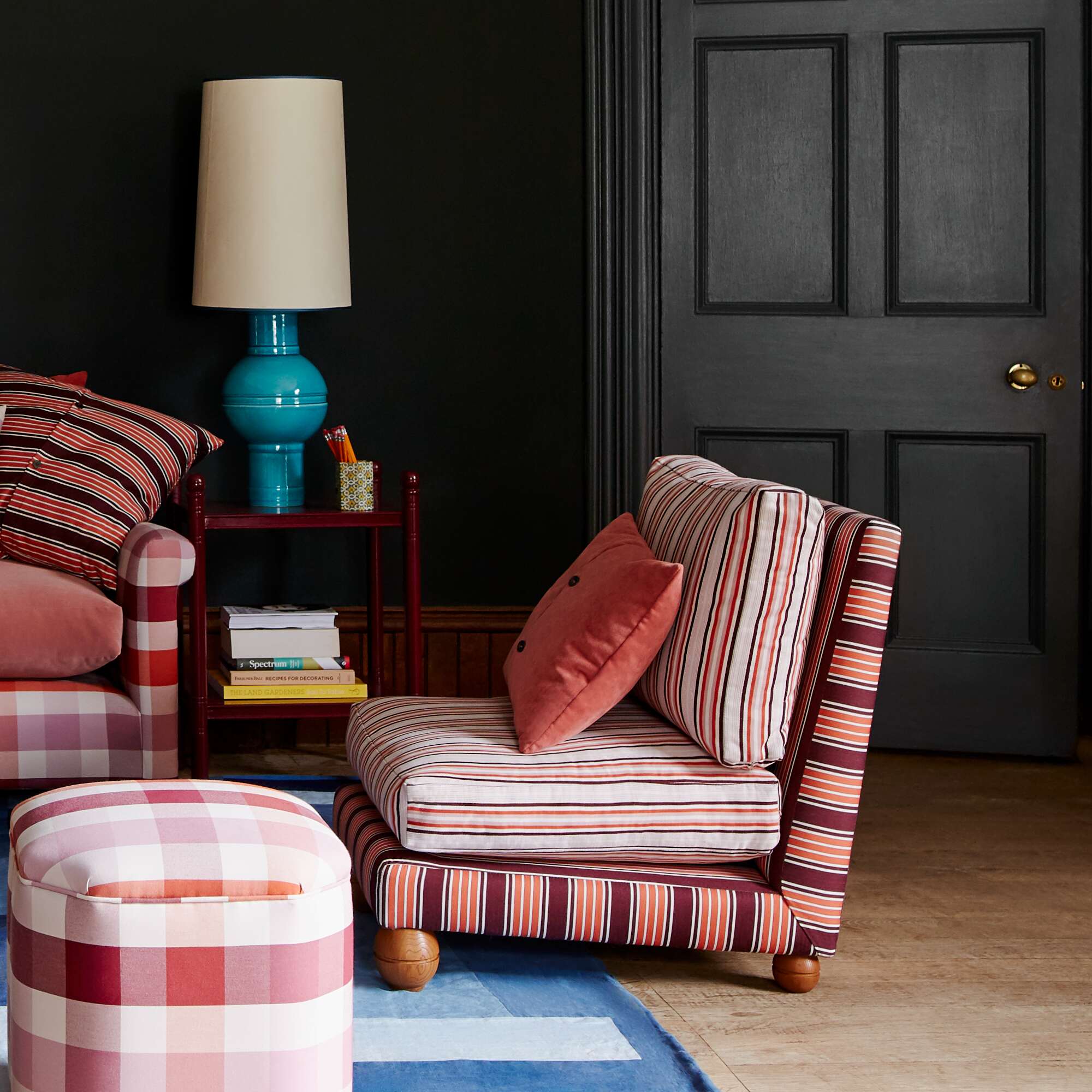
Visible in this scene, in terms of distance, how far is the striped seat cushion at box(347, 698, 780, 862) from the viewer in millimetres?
2084

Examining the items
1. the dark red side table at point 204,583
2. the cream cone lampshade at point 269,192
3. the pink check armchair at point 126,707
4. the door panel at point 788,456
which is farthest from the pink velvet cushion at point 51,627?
the door panel at point 788,456

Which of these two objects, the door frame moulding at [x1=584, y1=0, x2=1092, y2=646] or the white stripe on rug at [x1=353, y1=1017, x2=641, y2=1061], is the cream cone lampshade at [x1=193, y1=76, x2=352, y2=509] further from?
the white stripe on rug at [x1=353, y1=1017, x2=641, y2=1061]

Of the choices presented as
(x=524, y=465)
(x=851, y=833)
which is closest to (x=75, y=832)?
(x=851, y=833)

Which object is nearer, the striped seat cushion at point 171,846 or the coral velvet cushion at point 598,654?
the striped seat cushion at point 171,846

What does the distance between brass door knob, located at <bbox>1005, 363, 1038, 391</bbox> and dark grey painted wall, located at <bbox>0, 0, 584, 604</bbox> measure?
1104mm

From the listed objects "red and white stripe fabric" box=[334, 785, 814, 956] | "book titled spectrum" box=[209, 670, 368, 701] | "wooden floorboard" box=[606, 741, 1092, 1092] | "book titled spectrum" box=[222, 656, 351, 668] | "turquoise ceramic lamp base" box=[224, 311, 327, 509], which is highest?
"turquoise ceramic lamp base" box=[224, 311, 327, 509]

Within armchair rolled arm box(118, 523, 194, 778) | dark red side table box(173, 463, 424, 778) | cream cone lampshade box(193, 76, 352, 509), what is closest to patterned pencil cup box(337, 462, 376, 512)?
dark red side table box(173, 463, 424, 778)

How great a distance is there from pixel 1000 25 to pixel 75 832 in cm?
299

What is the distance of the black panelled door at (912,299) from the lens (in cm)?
352

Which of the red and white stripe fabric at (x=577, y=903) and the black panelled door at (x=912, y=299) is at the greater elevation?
the black panelled door at (x=912, y=299)

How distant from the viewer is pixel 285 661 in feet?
10.8

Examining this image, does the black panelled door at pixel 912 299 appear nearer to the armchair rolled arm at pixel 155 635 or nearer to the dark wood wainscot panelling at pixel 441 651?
the dark wood wainscot panelling at pixel 441 651

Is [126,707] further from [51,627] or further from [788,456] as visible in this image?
[788,456]

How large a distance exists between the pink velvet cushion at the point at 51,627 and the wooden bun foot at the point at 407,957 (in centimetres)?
109
